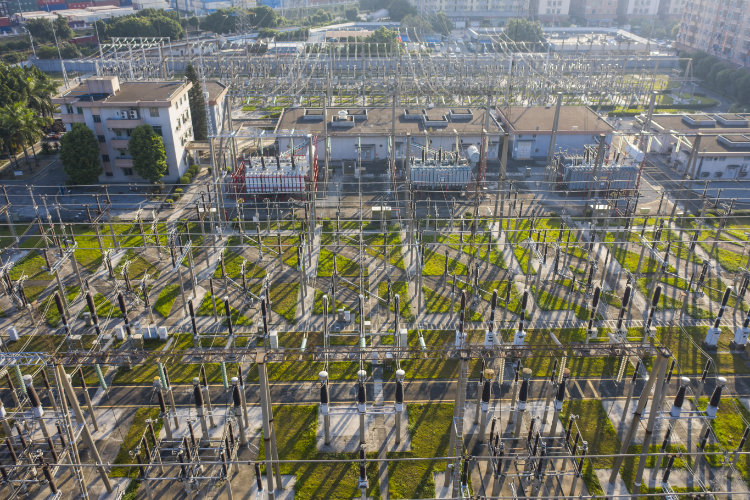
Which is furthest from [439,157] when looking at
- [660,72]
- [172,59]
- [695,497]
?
[660,72]

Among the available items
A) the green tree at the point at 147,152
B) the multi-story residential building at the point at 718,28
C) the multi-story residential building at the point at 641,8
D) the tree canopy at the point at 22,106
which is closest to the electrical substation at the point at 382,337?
the green tree at the point at 147,152

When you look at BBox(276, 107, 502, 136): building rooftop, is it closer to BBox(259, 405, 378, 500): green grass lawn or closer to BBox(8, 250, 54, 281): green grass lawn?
BBox(8, 250, 54, 281): green grass lawn

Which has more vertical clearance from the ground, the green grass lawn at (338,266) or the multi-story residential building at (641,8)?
the multi-story residential building at (641,8)

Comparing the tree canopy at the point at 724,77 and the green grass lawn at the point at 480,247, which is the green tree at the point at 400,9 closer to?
the tree canopy at the point at 724,77

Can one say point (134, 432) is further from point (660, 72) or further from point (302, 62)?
point (660, 72)

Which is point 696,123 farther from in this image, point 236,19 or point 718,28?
point 236,19

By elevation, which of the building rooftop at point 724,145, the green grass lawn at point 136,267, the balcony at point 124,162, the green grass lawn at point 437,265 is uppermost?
the building rooftop at point 724,145

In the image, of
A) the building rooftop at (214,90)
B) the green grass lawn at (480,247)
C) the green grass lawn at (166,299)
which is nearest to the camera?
the green grass lawn at (166,299)

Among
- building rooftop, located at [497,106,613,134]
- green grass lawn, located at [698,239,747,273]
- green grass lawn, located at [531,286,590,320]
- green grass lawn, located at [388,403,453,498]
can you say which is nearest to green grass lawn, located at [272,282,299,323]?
green grass lawn, located at [388,403,453,498]
